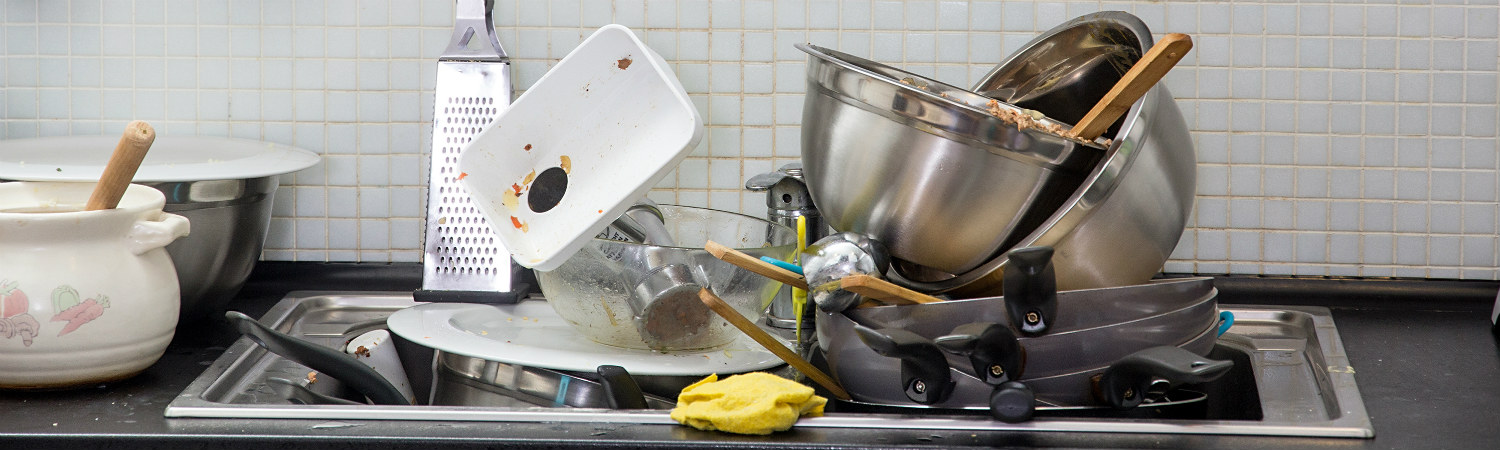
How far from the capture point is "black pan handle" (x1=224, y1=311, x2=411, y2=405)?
0.88 metres

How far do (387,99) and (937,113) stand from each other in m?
0.72

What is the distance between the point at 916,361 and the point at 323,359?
467mm

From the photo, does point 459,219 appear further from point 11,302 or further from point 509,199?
point 11,302

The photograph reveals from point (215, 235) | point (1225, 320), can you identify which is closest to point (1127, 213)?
point (1225, 320)

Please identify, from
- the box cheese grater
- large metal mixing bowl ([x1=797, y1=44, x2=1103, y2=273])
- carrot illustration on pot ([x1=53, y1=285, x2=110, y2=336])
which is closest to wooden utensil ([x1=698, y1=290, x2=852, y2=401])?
large metal mixing bowl ([x1=797, y1=44, x2=1103, y2=273])

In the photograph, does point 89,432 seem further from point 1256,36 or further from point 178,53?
point 1256,36

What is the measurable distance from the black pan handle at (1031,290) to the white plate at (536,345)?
0.88 feet

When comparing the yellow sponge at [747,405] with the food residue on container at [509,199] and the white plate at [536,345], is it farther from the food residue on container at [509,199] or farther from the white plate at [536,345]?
the food residue on container at [509,199]

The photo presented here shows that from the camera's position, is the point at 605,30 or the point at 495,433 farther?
the point at 605,30

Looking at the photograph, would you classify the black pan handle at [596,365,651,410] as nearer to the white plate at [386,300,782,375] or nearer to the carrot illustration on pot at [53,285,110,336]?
the white plate at [386,300,782,375]

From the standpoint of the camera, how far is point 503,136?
1.02m

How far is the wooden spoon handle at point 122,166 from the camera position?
862mm

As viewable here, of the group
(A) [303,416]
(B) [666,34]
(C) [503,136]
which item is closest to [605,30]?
(C) [503,136]

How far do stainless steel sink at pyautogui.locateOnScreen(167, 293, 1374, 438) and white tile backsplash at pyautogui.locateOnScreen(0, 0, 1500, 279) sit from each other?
0.53 ft
